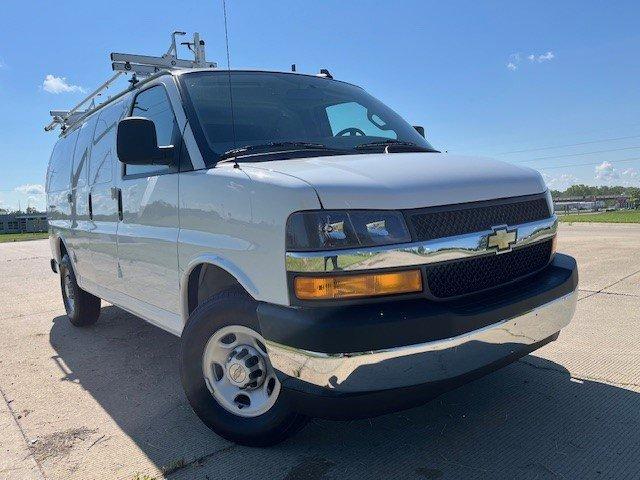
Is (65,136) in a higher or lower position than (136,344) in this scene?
higher

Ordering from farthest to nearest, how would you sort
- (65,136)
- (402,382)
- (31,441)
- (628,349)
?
(65,136) → (628,349) → (31,441) → (402,382)

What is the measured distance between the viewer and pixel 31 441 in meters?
2.83

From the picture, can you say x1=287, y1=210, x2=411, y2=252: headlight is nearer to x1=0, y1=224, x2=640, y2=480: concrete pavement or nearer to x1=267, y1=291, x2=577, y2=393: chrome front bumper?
x1=267, y1=291, x2=577, y2=393: chrome front bumper

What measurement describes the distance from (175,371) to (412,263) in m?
2.44

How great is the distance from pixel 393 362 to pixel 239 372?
904 mm

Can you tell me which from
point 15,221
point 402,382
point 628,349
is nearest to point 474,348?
point 402,382

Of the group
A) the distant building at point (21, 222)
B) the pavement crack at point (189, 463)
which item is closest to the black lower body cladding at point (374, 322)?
the pavement crack at point (189, 463)

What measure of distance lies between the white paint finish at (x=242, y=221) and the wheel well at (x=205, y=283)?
5cm

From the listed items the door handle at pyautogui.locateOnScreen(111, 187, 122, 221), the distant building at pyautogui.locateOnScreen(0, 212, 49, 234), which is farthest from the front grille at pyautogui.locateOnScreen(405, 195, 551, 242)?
the distant building at pyautogui.locateOnScreen(0, 212, 49, 234)

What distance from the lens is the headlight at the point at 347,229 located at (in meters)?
2.11

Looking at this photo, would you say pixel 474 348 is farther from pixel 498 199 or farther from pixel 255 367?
pixel 255 367

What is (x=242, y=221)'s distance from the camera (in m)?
2.44

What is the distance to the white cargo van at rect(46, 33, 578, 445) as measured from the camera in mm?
2078

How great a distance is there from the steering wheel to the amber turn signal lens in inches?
56.3
